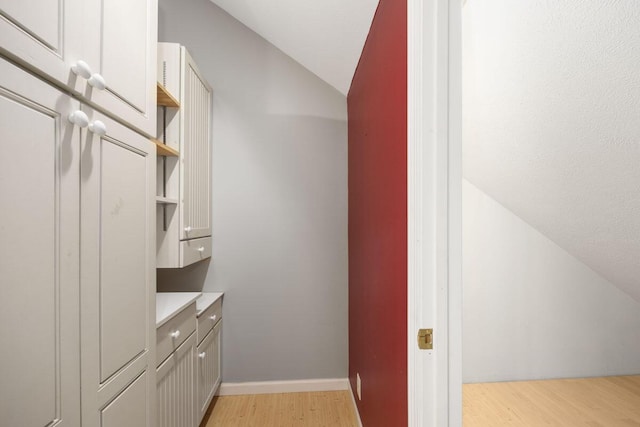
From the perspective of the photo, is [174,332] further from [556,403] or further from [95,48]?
[556,403]

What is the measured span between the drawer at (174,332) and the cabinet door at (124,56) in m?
0.83

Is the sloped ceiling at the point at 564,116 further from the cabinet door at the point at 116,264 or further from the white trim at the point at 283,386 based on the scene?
the white trim at the point at 283,386

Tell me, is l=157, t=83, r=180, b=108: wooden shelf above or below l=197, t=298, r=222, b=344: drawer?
above

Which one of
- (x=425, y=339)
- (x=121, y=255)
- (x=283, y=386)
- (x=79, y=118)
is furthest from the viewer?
(x=283, y=386)

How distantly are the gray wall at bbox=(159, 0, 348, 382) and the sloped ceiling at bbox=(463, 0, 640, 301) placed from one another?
1100mm

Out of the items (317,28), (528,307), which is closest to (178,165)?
(317,28)

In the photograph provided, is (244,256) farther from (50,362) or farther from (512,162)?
(512,162)

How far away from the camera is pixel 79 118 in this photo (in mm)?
782

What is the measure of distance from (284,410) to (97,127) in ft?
6.92

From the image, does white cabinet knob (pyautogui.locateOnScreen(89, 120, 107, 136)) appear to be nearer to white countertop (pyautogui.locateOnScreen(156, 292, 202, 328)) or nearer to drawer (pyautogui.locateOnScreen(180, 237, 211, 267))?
white countertop (pyautogui.locateOnScreen(156, 292, 202, 328))

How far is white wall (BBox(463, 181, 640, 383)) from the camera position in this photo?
2482 millimetres

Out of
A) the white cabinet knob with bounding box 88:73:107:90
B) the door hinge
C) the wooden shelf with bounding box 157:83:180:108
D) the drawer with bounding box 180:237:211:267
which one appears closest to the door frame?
the door hinge

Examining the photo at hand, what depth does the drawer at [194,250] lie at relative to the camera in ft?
5.95

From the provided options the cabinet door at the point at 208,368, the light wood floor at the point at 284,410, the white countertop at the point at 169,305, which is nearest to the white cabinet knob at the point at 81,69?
the white countertop at the point at 169,305
